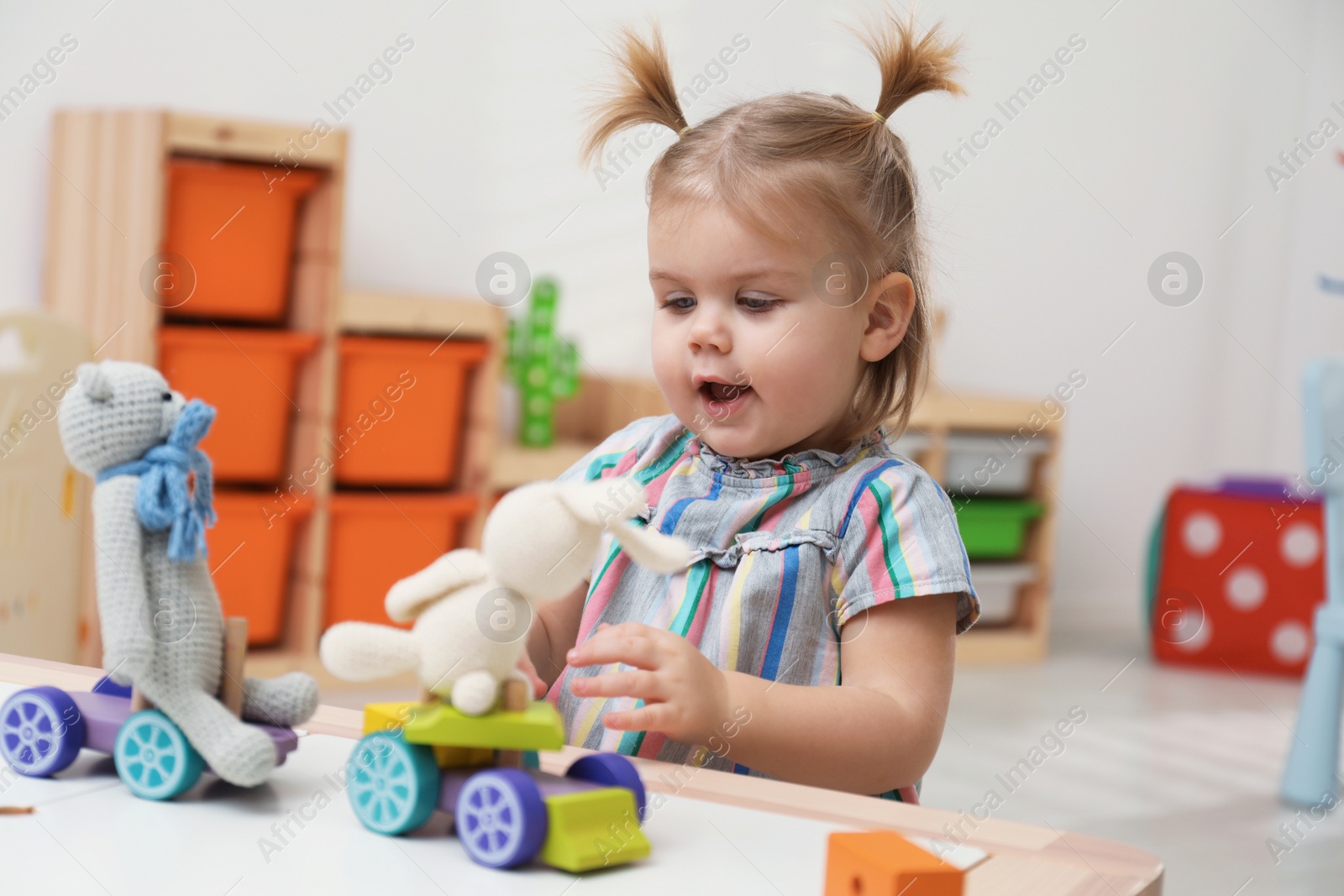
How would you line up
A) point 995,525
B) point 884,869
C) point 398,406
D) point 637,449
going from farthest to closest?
point 995,525, point 398,406, point 637,449, point 884,869

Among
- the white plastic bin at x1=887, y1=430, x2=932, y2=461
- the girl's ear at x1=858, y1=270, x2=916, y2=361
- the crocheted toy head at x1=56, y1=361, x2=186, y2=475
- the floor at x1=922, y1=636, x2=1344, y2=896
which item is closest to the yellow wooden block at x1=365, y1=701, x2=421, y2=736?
the crocheted toy head at x1=56, y1=361, x2=186, y2=475

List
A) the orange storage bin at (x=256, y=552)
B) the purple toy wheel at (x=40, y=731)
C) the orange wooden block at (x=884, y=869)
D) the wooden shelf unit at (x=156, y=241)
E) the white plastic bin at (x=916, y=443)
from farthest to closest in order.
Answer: the white plastic bin at (x=916, y=443) < the orange storage bin at (x=256, y=552) < the wooden shelf unit at (x=156, y=241) < the purple toy wheel at (x=40, y=731) < the orange wooden block at (x=884, y=869)

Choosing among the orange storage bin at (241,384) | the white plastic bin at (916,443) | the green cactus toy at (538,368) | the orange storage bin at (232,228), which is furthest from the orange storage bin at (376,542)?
the white plastic bin at (916,443)

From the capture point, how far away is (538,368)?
2467mm

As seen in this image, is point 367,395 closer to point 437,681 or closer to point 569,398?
point 569,398

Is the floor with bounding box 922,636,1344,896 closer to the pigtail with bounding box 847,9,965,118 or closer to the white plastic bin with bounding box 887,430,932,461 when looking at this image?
the white plastic bin with bounding box 887,430,932,461

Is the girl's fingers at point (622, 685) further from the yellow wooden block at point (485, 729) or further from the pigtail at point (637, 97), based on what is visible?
the pigtail at point (637, 97)

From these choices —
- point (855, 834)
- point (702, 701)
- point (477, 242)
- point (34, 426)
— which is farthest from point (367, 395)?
point (855, 834)

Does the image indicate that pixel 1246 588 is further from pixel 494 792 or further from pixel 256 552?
pixel 494 792

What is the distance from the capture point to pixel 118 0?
2193 millimetres

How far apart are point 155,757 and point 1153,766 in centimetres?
192

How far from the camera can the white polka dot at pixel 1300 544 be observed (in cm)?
281

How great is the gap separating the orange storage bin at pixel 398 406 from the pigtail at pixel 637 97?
4.50 ft

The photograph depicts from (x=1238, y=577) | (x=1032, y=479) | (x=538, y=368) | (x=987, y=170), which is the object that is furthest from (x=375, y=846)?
(x=987, y=170)
